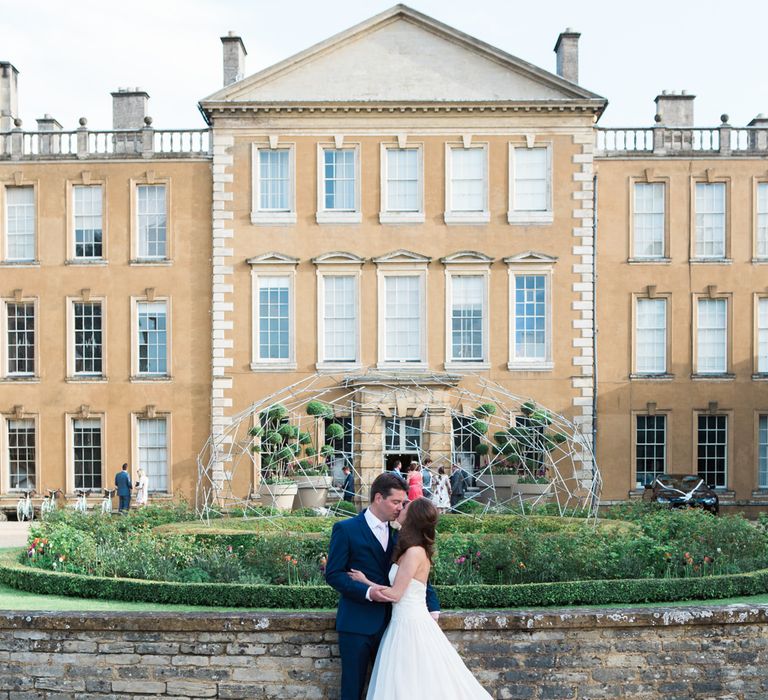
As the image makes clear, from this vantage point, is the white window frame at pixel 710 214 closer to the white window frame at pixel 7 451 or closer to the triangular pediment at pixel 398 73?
the triangular pediment at pixel 398 73

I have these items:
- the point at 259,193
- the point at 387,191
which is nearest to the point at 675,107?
the point at 387,191

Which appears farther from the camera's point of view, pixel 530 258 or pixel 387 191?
pixel 387 191

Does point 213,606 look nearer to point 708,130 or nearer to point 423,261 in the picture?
point 423,261

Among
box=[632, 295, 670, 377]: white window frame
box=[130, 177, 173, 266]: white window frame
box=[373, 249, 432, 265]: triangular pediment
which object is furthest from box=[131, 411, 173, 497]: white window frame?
box=[632, 295, 670, 377]: white window frame

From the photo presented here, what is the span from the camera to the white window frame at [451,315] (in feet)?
106

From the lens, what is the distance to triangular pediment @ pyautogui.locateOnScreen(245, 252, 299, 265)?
32.3 metres

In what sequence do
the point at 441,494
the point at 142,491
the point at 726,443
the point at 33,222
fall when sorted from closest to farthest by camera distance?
1. the point at 441,494
2. the point at 142,491
3. the point at 726,443
4. the point at 33,222

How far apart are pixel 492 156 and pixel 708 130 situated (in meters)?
6.34

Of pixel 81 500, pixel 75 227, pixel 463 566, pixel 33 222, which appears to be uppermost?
pixel 33 222

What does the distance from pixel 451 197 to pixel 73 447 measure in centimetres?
1304

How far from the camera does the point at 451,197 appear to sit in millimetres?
32594

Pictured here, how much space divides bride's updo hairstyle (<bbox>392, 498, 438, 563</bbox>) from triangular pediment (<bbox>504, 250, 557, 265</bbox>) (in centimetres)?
A: 2475

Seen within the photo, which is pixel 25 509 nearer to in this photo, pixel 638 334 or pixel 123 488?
pixel 123 488

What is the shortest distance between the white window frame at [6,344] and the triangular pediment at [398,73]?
8.17m
